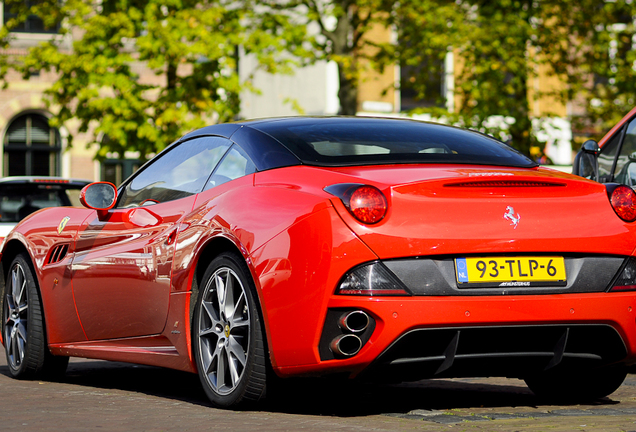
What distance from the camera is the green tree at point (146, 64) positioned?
19.3 meters

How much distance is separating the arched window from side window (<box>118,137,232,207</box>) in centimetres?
2468

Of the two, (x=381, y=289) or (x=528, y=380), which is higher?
(x=381, y=289)

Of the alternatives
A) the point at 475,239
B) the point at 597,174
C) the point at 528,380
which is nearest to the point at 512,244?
the point at 475,239

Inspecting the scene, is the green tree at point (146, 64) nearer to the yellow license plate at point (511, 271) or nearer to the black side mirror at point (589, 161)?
the black side mirror at point (589, 161)

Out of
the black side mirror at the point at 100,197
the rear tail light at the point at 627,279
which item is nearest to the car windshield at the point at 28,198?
the black side mirror at the point at 100,197

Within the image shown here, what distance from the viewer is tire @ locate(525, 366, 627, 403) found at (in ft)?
17.6

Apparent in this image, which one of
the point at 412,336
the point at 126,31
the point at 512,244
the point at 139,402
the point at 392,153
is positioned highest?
the point at 126,31

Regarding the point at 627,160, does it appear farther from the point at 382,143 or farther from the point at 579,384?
the point at 382,143

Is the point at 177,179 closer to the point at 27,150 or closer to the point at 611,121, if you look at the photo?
the point at 611,121

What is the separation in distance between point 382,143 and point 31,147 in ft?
86.1

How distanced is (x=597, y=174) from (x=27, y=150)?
81.0 feet

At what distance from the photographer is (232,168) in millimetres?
5301

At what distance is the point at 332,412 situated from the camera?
4977 mm

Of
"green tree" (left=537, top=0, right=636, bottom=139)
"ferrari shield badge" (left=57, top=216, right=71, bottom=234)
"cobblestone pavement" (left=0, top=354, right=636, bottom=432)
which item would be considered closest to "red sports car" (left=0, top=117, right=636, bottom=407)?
"cobblestone pavement" (left=0, top=354, right=636, bottom=432)
